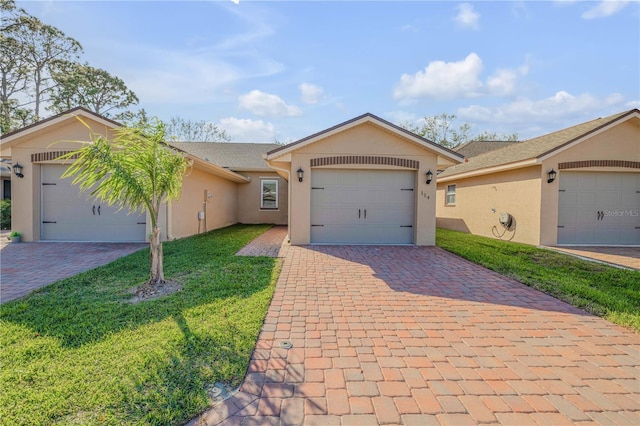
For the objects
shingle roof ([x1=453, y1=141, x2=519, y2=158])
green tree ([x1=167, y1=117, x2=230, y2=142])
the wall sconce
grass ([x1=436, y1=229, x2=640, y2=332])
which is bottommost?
grass ([x1=436, y1=229, x2=640, y2=332])

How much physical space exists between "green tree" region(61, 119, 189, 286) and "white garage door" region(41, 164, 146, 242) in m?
5.42

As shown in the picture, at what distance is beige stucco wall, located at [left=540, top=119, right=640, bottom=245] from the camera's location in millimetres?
9375

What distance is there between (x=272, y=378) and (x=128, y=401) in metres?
1.10

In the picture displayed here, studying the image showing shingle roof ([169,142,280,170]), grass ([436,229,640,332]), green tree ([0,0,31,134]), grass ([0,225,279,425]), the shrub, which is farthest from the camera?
green tree ([0,0,31,134])

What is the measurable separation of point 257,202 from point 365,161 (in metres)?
9.31

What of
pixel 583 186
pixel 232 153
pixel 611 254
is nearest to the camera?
pixel 611 254

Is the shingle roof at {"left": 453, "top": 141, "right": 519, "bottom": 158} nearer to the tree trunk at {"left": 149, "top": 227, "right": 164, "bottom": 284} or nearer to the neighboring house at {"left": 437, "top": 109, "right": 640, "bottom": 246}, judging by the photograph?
the neighboring house at {"left": 437, "top": 109, "right": 640, "bottom": 246}

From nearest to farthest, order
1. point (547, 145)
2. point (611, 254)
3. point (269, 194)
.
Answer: point (611, 254), point (547, 145), point (269, 194)

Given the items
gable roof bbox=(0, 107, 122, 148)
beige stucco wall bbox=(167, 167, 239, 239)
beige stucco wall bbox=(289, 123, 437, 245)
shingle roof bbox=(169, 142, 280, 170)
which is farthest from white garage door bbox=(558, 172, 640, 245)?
gable roof bbox=(0, 107, 122, 148)

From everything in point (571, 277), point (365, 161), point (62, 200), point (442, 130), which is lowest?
point (571, 277)

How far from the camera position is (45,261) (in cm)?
689

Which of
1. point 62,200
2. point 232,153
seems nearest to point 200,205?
point 62,200

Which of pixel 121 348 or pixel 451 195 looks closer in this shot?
pixel 121 348

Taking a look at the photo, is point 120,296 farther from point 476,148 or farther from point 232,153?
point 476,148
